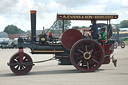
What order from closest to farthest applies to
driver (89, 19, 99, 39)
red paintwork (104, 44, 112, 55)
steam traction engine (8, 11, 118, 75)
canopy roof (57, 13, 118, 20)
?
steam traction engine (8, 11, 118, 75)
canopy roof (57, 13, 118, 20)
driver (89, 19, 99, 39)
red paintwork (104, 44, 112, 55)

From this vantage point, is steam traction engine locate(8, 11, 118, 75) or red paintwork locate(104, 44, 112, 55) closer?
steam traction engine locate(8, 11, 118, 75)

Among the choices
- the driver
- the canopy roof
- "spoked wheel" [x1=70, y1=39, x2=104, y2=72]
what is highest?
the canopy roof

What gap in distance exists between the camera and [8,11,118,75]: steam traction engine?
10.8 metres

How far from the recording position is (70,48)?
11047mm

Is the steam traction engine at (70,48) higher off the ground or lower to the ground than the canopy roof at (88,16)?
lower

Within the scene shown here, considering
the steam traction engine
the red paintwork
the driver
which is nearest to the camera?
the steam traction engine

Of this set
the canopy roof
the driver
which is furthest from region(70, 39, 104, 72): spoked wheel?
the canopy roof

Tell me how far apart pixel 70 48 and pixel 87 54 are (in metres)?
0.63

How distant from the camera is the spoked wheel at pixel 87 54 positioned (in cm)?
1078

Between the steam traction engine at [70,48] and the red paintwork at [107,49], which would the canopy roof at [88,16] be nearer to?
the steam traction engine at [70,48]

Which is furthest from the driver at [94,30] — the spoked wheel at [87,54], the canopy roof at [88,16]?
the spoked wheel at [87,54]

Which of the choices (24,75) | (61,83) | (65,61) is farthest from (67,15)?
(61,83)

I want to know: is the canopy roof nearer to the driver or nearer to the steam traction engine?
the steam traction engine

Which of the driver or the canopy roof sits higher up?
the canopy roof
